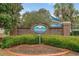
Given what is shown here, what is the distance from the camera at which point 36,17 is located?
629 cm

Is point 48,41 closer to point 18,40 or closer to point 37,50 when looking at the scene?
point 37,50

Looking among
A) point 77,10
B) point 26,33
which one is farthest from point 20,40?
point 77,10

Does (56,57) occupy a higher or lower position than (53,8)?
lower

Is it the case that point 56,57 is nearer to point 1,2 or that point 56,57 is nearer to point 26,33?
point 26,33

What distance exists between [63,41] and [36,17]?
0.60 meters

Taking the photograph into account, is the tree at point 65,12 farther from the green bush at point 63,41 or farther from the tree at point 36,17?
the green bush at point 63,41

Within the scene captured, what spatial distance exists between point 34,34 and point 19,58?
49 centimetres

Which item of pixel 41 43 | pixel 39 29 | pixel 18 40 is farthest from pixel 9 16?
pixel 41 43

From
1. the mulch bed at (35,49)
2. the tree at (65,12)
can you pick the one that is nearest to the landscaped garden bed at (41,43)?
the mulch bed at (35,49)

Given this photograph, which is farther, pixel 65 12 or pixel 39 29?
pixel 65 12

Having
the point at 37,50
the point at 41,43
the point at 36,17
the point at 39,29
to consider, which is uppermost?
the point at 36,17

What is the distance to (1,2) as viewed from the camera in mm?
6207

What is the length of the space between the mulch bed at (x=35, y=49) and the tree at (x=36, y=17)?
377 mm

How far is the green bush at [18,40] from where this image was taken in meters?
6.26
